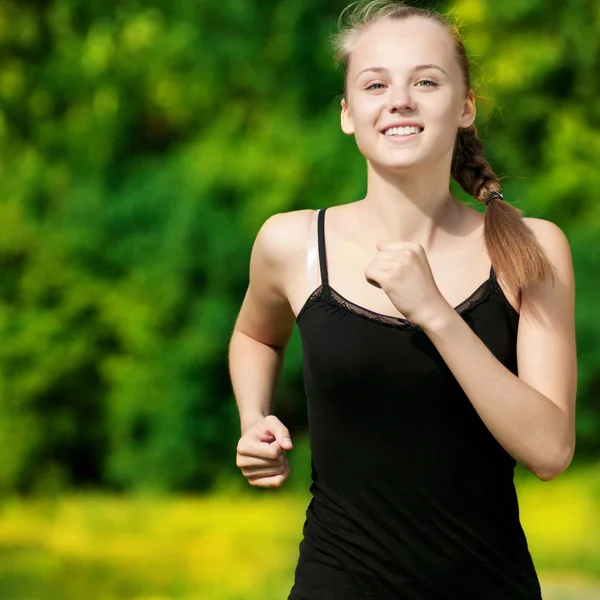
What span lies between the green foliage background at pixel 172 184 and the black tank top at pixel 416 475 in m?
4.66

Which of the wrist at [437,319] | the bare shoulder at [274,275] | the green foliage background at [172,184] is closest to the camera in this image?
the wrist at [437,319]

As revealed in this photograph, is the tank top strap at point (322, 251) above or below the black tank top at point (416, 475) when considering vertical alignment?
above

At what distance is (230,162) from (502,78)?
1909mm

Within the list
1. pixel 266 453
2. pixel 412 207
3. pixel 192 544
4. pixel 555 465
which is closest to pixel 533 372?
pixel 555 465

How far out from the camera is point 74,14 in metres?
7.82

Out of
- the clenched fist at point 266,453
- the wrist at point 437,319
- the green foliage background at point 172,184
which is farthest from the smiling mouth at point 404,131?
the green foliage background at point 172,184

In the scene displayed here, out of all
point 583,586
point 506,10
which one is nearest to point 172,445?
point 583,586

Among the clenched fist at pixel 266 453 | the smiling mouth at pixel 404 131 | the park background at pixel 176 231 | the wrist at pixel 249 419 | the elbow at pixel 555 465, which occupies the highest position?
the park background at pixel 176 231

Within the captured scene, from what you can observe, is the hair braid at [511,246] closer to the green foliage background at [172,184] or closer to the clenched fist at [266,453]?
the clenched fist at [266,453]

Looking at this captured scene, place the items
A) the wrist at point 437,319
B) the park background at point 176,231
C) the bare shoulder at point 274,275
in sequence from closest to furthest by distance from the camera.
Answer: the wrist at point 437,319
the bare shoulder at point 274,275
the park background at point 176,231

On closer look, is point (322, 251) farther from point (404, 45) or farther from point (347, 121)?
point (404, 45)

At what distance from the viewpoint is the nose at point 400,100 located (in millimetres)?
1949

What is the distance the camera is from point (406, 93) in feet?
6.44

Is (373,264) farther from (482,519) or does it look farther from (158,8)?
(158,8)
